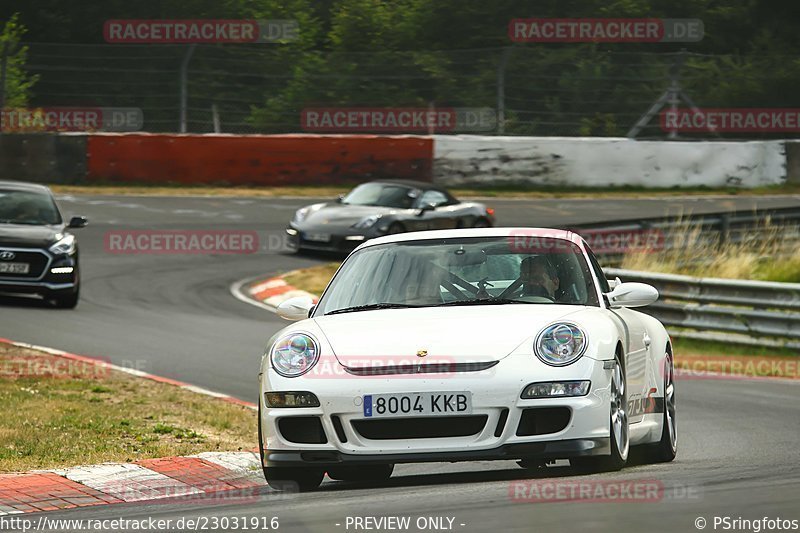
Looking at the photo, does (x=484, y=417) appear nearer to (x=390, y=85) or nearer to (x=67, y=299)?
(x=67, y=299)

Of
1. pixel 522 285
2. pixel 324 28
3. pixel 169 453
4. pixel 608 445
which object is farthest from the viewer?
pixel 324 28

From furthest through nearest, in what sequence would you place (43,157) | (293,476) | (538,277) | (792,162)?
(792,162) → (43,157) → (538,277) → (293,476)

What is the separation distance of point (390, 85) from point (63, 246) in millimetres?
15165

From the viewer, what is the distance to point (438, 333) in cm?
691

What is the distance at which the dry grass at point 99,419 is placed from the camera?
873 cm

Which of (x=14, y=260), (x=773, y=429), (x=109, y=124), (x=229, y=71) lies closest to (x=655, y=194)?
(x=229, y=71)

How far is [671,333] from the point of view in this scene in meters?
16.7

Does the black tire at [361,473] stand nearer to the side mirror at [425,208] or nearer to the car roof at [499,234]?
the car roof at [499,234]

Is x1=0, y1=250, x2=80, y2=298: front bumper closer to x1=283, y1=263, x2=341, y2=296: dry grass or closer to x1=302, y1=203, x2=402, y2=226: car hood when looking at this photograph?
x1=283, y1=263, x2=341, y2=296: dry grass

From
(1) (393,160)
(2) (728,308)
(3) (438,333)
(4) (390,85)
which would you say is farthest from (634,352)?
(4) (390,85)

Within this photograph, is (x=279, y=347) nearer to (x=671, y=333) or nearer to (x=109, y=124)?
(x=671, y=333)

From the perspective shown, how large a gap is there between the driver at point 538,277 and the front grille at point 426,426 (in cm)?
109

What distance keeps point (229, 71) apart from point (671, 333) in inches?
611

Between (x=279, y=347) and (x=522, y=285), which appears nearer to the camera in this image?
(x=279, y=347)
